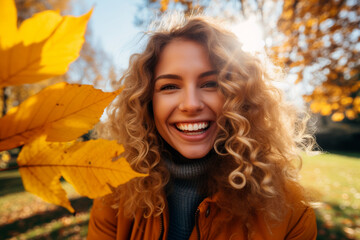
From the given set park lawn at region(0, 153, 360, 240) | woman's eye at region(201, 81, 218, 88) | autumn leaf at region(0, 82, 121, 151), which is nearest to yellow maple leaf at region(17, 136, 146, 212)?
autumn leaf at region(0, 82, 121, 151)

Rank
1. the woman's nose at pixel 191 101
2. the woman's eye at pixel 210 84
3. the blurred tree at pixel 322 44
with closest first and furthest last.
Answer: the woman's nose at pixel 191 101 < the woman's eye at pixel 210 84 < the blurred tree at pixel 322 44

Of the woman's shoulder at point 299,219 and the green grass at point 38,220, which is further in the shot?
the green grass at point 38,220

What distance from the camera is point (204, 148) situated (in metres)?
1.32

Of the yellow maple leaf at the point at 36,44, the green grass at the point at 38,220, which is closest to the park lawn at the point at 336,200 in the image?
the yellow maple leaf at the point at 36,44

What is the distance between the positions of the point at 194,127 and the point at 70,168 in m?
0.97

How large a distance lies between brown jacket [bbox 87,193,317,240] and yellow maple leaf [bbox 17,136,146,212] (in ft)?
3.41

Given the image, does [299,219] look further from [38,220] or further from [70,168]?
[38,220]

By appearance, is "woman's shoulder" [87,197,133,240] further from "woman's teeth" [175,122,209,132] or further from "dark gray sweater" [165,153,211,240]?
"woman's teeth" [175,122,209,132]

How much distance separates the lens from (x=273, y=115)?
4.67 feet

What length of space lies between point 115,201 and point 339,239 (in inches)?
170

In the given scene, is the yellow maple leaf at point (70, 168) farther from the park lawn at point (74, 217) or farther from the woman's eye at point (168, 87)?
the park lawn at point (74, 217)

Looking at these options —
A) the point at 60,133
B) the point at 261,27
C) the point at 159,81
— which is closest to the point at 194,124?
the point at 159,81

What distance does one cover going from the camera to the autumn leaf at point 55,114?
308 millimetres

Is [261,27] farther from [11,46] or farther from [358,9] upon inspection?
[11,46]
